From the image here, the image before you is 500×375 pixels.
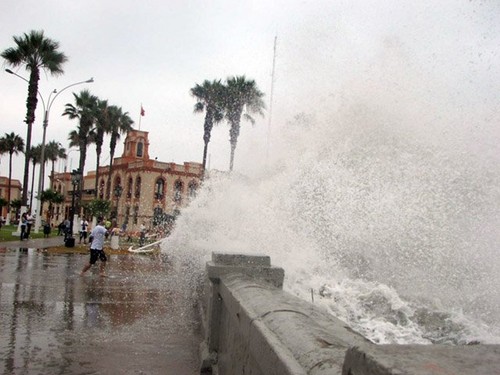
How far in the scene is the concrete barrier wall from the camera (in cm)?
131

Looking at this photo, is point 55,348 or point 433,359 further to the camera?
point 55,348

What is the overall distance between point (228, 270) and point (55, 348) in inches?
96.0

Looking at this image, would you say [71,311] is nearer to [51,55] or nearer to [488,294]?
[488,294]

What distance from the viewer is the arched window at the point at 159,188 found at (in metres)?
62.3

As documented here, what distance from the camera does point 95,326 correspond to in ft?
23.7

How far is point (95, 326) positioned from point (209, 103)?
126ft

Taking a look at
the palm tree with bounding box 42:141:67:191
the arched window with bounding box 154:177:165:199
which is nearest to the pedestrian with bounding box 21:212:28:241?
the arched window with bounding box 154:177:165:199

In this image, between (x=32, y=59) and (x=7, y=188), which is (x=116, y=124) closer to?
(x=32, y=59)

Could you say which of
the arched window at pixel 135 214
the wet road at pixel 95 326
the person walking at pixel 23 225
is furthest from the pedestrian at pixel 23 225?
the arched window at pixel 135 214

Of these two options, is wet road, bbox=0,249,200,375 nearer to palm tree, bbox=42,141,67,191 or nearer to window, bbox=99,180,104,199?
window, bbox=99,180,104,199

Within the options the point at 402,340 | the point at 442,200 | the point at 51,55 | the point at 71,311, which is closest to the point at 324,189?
the point at 442,200

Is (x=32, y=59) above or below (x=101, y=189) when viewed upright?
above

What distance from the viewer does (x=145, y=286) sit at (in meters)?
11.8

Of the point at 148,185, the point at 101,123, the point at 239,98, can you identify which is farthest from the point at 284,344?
the point at 148,185
